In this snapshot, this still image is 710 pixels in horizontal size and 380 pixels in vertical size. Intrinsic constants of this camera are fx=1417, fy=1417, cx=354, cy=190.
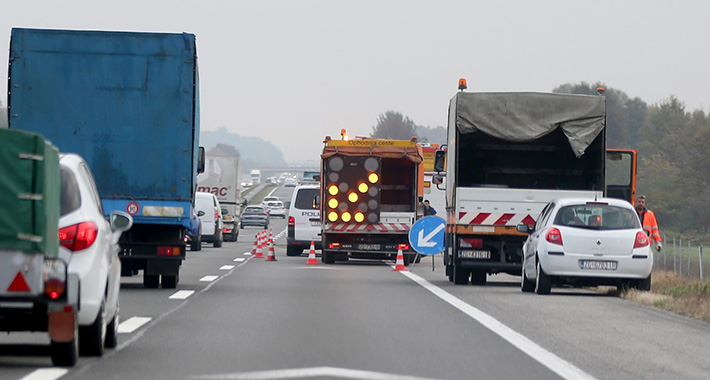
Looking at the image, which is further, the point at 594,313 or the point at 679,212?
the point at 679,212

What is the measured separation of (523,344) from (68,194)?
440 centimetres

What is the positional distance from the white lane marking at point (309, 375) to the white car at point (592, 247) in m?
10.7

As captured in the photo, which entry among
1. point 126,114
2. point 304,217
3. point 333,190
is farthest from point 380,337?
point 304,217

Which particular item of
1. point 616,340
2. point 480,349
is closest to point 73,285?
point 480,349

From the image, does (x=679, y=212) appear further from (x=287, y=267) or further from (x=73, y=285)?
(x=73, y=285)

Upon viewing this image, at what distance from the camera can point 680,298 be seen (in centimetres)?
2028

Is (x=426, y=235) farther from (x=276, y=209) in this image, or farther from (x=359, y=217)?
(x=276, y=209)

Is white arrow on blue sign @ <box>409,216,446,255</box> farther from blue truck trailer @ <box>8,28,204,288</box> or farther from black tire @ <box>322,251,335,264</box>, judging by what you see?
blue truck trailer @ <box>8,28,204,288</box>

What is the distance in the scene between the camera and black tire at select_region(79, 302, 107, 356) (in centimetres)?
1059

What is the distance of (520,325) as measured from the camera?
14.7 metres

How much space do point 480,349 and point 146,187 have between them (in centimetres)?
870

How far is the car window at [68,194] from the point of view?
10277mm

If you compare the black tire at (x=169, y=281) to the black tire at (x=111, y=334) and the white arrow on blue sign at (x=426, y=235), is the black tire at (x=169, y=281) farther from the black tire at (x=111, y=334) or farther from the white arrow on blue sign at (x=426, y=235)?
the black tire at (x=111, y=334)

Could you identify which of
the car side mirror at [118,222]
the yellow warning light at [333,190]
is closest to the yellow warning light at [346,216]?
the yellow warning light at [333,190]
